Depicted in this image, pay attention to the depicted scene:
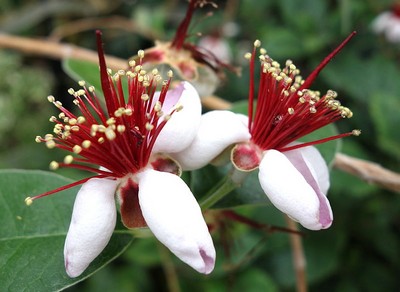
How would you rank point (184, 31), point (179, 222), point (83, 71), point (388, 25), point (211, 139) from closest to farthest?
point (179, 222), point (211, 139), point (184, 31), point (83, 71), point (388, 25)

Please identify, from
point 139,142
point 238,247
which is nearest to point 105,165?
point 139,142

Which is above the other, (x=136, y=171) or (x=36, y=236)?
(x=136, y=171)

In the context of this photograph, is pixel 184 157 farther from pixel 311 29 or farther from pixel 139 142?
pixel 311 29

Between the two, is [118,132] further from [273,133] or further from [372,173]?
[372,173]

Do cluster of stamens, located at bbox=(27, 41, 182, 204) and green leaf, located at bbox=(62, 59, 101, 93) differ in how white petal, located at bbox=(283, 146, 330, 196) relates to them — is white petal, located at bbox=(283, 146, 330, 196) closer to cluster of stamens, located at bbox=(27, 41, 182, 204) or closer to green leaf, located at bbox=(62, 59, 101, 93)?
cluster of stamens, located at bbox=(27, 41, 182, 204)

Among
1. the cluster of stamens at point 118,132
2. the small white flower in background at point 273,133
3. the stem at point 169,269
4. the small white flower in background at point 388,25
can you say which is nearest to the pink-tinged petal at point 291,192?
the small white flower in background at point 273,133

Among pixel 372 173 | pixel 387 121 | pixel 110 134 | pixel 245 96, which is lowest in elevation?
pixel 245 96

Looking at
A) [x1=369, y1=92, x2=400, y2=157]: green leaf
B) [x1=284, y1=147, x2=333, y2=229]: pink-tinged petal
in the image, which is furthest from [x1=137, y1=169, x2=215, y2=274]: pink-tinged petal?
[x1=369, y1=92, x2=400, y2=157]: green leaf

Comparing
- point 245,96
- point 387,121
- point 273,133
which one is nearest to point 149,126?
point 273,133
